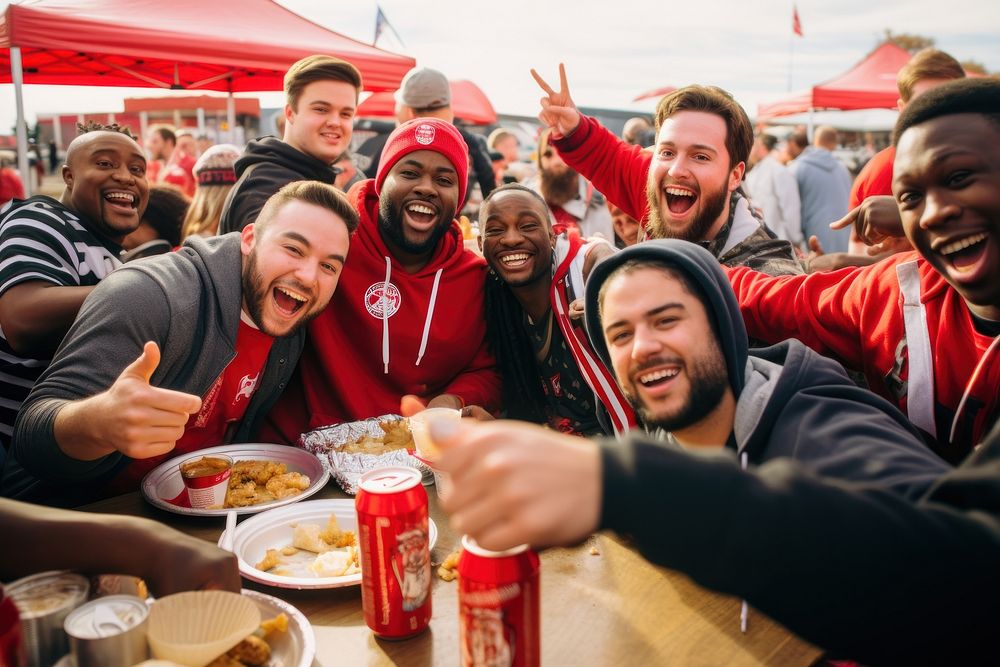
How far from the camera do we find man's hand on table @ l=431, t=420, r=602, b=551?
35.4 inches

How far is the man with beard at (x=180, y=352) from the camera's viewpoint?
70.7 inches

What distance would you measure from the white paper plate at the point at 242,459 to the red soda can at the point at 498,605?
3.64ft

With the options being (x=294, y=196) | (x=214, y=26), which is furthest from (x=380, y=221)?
(x=214, y=26)

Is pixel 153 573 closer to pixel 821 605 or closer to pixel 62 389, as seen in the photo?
pixel 62 389

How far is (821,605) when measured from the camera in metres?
0.99

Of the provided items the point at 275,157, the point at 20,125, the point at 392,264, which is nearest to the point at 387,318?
the point at 392,264

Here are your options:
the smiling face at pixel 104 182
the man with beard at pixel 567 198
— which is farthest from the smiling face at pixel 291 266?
the man with beard at pixel 567 198

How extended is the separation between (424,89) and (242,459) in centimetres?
382

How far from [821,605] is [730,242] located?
2.36 metres

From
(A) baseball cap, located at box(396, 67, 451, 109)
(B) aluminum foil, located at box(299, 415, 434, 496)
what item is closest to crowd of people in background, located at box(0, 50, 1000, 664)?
(B) aluminum foil, located at box(299, 415, 434, 496)

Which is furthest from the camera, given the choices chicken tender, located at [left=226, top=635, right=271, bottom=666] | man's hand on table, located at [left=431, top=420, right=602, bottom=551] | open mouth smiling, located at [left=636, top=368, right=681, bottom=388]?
open mouth smiling, located at [left=636, top=368, right=681, bottom=388]

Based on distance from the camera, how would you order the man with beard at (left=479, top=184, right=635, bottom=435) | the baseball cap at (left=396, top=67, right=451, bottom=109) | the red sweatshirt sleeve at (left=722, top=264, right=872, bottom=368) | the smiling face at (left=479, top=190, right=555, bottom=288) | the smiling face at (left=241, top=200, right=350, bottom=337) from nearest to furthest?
the red sweatshirt sleeve at (left=722, top=264, right=872, bottom=368) < the smiling face at (left=241, top=200, right=350, bottom=337) < the man with beard at (left=479, top=184, right=635, bottom=435) < the smiling face at (left=479, top=190, right=555, bottom=288) < the baseball cap at (left=396, top=67, right=451, bottom=109)

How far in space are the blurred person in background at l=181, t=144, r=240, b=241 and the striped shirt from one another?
4.54ft

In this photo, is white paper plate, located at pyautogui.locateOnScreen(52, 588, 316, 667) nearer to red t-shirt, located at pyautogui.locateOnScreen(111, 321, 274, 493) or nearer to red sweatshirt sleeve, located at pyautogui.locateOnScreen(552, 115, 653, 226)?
red t-shirt, located at pyautogui.locateOnScreen(111, 321, 274, 493)
